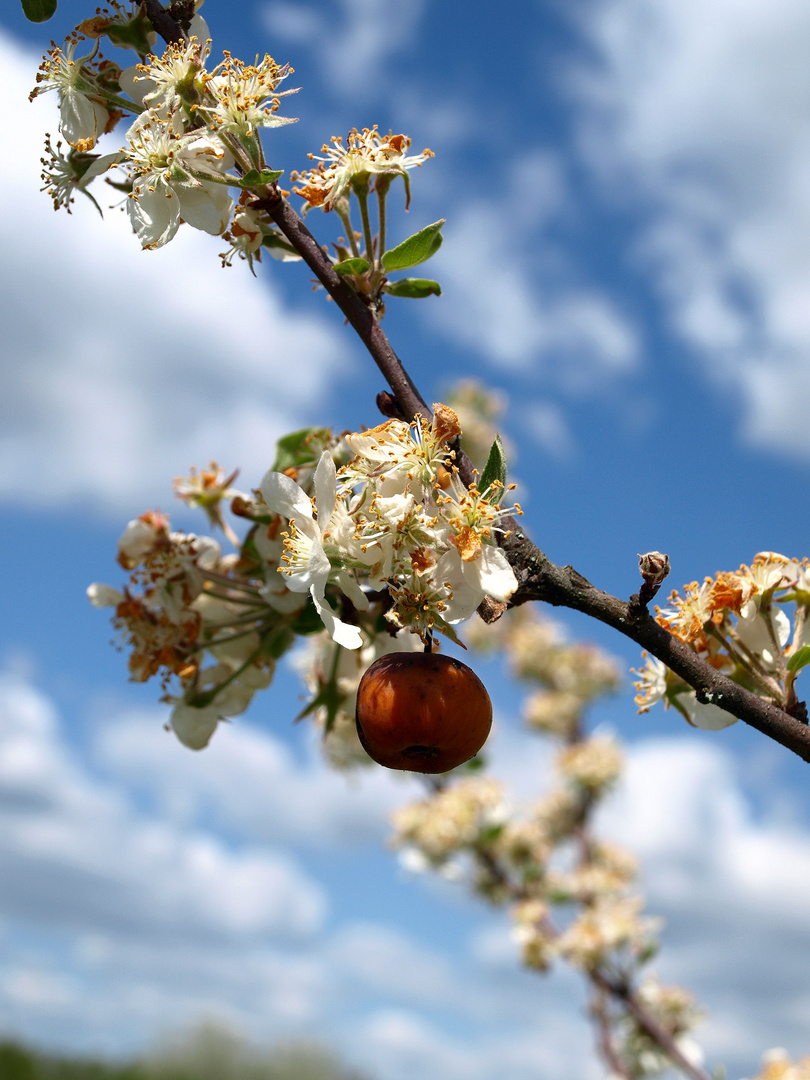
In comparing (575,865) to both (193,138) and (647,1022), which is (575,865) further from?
(193,138)

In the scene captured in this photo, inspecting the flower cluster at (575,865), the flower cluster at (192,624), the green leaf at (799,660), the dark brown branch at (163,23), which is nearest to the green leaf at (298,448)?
the flower cluster at (192,624)

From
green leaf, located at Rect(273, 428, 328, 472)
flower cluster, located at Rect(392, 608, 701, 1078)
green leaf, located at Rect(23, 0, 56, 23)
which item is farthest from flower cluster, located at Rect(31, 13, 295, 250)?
flower cluster, located at Rect(392, 608, 701, 1078)

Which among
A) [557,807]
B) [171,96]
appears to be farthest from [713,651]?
[557,807]

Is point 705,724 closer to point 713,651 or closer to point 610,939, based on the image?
point 713,651

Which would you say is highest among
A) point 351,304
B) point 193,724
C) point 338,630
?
point 351,304

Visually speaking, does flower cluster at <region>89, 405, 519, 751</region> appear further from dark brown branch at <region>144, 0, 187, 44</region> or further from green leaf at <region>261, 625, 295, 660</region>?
dark brown branch at <region>144, 0, 187, 44</region>

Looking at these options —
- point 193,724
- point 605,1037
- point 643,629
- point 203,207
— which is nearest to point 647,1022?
point 605,1037
